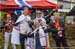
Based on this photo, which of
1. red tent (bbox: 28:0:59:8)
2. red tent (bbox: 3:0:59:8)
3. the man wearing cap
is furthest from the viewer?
red tent (bbox: 28:0:59:8)

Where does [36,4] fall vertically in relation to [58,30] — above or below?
above

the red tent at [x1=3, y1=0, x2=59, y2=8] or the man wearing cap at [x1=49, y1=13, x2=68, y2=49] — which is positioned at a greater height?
the red tent at [x1=3, y1=0, x2=59, y2=8]

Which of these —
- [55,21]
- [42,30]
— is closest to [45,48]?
[42,30]

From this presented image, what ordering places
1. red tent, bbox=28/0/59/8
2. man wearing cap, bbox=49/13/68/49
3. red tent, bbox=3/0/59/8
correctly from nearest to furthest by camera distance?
A: man wearing cap, bbox=49/13/68/49
red tent, bbox=3/0/59/8
red tent, bbox=28/0/59/8

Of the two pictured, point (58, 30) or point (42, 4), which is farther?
point (42, 4)

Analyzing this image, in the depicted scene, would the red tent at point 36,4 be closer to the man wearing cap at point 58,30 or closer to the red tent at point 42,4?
the red tent at point 42,4

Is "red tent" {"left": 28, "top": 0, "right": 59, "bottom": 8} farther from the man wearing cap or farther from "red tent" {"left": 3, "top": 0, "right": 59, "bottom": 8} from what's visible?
the man wearing cap

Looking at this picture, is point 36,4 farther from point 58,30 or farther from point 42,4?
point 58,30

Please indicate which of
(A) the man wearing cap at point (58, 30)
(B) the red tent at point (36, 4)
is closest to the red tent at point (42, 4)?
(B) the red tent at point (36, 4)

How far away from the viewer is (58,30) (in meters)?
11.8

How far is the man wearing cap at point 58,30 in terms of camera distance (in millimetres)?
11768

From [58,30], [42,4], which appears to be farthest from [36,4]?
[58,30]

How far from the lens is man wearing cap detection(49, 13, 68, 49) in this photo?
11768 mm

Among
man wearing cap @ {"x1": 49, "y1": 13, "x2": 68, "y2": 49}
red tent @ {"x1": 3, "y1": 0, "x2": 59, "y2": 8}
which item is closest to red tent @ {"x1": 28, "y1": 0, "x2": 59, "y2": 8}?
red tent @ {"x1": 3, "y1": 0, "x2": 59, "y2": 8}
